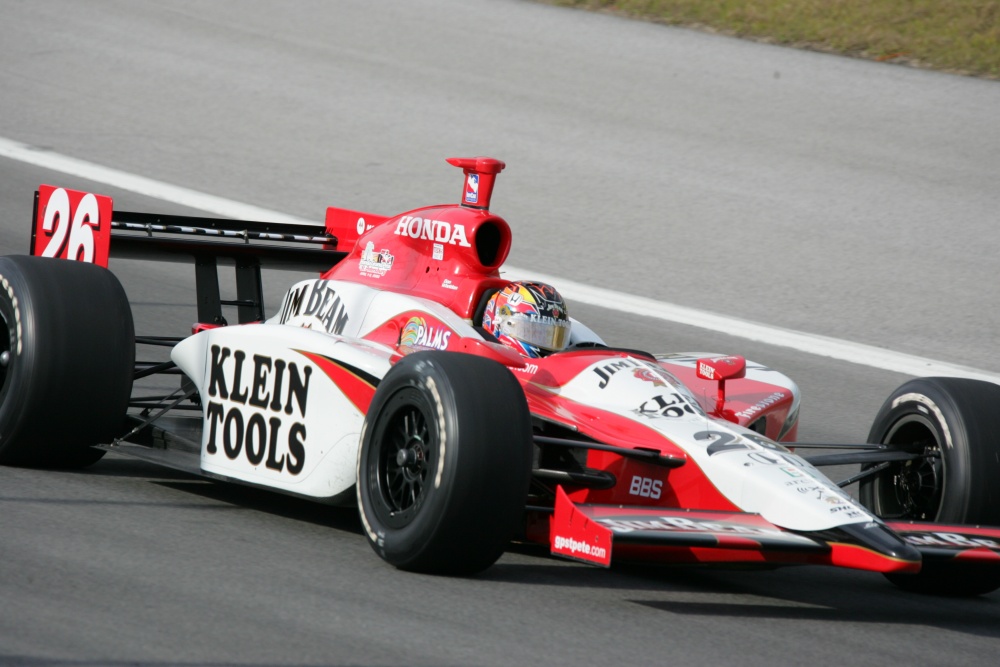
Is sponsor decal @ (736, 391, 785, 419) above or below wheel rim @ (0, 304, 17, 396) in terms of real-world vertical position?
above

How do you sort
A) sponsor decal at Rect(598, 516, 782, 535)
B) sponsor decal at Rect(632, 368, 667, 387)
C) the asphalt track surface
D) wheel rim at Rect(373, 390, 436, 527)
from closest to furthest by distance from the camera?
1. the asphalt track surface
2. sponsor decal at Rect(598, 516, 782, 535)
3. wheel rim at Rect(373, 390, 436, 527)
4. sponsor decal at Rect(632, 368, 667, 387)

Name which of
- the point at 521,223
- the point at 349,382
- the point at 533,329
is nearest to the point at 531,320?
the point at 533,329

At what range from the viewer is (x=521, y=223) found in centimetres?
1349

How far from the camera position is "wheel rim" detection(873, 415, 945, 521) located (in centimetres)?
602

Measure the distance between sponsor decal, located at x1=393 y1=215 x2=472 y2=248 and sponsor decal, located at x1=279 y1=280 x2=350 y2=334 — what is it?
438 millimetres

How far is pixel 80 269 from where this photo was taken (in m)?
6.44

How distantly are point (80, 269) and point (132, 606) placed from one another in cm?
226

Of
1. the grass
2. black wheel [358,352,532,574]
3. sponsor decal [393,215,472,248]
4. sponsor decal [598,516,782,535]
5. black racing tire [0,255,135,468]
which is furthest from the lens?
the grass

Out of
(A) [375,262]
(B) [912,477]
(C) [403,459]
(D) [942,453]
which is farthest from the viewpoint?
(A) [375,262]

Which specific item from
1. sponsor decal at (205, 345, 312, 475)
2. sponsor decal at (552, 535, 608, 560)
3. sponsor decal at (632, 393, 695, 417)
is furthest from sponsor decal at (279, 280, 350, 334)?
sponsor decal at (552, 535, 608, 560)

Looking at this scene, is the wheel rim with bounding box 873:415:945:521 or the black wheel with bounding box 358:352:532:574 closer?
the black wheel with bounding box 358:352:532:574

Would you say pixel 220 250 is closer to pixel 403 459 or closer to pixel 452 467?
pixel 403 459

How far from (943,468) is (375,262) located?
270cm

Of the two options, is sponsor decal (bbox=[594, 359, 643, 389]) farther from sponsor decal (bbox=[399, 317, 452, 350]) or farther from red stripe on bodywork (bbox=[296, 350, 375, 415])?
red stripe on bodywork (bbox=[296, 350, 375, 415])
